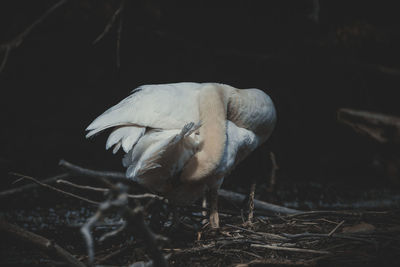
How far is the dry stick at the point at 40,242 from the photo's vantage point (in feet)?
7.08

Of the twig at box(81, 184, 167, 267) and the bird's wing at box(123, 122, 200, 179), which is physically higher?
the twig at box(81, 184, 167, 267)

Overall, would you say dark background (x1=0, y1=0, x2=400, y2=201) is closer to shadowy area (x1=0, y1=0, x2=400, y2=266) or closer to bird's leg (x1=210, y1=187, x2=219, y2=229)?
shadowy area (x1=0, y1=0, x2=400, y2=266)

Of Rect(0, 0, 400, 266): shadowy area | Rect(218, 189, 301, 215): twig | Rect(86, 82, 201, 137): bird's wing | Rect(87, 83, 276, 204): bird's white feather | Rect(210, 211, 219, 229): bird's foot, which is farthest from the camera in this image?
Rect(0, 0, 400, 266): shadowy area

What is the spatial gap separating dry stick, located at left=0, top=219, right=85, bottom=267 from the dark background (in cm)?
307

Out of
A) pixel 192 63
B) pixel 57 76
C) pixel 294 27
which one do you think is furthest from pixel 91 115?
pixel 294 27

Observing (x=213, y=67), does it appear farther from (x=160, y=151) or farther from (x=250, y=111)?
(x=160, y=151)

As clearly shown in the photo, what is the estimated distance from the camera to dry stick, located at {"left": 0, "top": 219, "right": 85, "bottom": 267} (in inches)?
85.0

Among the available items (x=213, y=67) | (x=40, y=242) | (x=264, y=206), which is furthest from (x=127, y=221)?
(x=213, y=67)

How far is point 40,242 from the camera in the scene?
220cm

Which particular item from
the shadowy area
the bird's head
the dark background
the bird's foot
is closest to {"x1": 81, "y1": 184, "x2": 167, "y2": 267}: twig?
the bird's foot

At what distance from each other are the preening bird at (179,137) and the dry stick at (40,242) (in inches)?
23.0

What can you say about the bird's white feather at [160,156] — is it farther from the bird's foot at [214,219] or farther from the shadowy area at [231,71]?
the shadowy area at [231,71]

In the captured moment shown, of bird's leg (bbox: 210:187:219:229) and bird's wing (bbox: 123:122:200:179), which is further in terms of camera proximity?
bird's leg (bbox: 210:187:219:229)

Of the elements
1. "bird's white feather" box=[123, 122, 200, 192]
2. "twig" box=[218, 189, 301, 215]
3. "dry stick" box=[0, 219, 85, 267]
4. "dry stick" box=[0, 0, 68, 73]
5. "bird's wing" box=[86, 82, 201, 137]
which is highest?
"dry stick" box=[0, 0, 68, 73]
